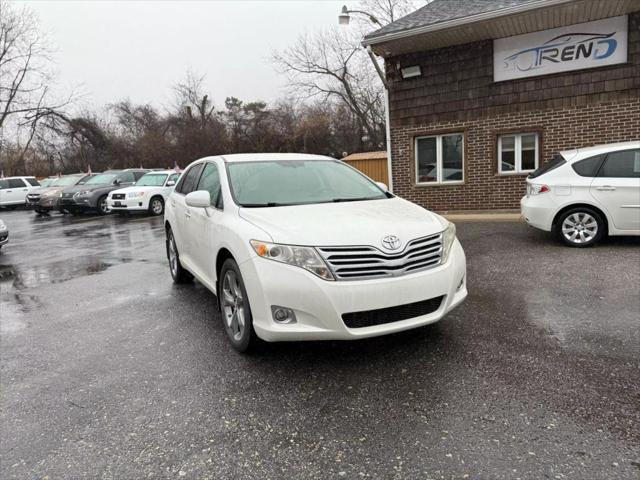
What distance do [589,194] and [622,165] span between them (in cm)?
62

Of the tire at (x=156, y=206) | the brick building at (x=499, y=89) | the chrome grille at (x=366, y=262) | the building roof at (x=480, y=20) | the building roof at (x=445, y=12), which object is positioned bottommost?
the tire at (x=156, y=206)

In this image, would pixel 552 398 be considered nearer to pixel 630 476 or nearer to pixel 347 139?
pixel 630 476

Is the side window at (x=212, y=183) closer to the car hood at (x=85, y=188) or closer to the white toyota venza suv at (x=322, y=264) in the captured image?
the white toyota venza suv at (x=322, y=264)

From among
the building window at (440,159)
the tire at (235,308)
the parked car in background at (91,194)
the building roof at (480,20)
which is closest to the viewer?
the tire at (235,308)

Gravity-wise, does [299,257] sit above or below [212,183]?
below

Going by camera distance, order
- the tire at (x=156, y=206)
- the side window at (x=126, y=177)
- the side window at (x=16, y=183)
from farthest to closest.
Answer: the side window at (x=16, y=183) → the side window at (x=126, y=177) → the tire at (x=156, y=206)

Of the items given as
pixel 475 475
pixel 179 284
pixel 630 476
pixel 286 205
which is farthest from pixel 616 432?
pixel 179 284

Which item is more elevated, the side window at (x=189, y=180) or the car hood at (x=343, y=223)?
the side window at (x=189, y=180)

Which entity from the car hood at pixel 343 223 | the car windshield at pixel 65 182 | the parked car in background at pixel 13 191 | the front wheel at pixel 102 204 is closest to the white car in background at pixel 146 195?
the front wheel at pixel 102 204

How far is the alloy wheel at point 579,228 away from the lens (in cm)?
707

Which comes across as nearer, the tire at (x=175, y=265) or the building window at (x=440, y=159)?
the tire at (x=175, y=265)

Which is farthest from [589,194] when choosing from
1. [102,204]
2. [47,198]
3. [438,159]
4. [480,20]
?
[47,198]

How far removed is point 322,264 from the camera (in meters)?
3.15

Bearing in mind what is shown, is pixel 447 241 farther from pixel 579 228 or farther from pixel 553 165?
pixel 553 165
